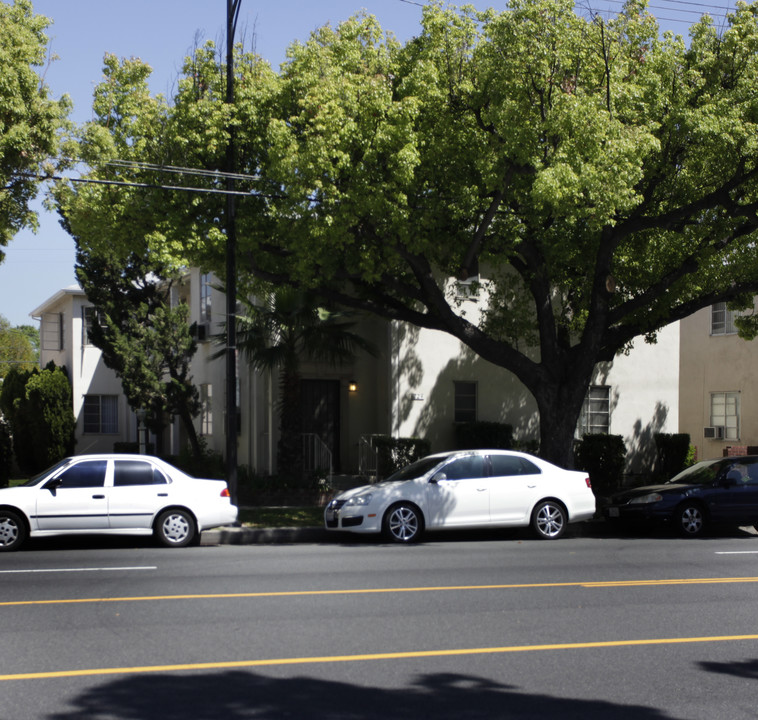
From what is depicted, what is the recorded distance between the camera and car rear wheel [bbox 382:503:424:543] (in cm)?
1465

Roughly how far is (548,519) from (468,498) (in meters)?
1.56

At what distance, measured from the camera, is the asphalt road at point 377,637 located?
5.95 metres

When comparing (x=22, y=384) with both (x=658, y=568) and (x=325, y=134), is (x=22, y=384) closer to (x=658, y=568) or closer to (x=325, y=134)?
(x=325, y=134)

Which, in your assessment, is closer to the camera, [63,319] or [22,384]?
[22,384]

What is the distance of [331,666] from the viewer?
6781mm

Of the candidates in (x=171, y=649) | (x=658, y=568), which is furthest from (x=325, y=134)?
(x=171, y=649)

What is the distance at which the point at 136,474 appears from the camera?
14133 millimetres

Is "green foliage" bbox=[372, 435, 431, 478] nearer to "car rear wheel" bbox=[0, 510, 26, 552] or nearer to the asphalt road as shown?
the asphalt road

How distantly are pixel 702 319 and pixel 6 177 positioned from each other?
21488 millimetres

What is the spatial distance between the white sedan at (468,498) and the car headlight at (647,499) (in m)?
1.17

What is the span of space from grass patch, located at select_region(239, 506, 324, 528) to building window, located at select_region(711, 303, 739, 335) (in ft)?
50.6

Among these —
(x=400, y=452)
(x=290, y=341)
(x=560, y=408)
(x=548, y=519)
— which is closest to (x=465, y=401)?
(x=400, y=452)

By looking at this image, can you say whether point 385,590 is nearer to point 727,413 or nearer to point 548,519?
point 548,519

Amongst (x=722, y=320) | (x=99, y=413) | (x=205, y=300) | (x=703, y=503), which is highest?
(x=205, y=300)
